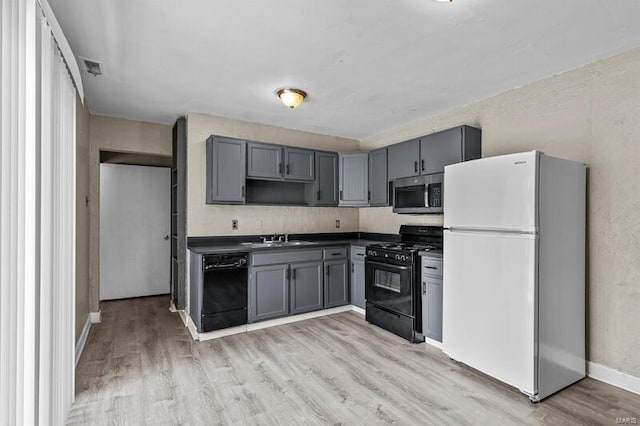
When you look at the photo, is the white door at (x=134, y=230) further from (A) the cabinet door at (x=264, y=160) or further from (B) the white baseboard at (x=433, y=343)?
(B) the white baseboard at (x=433, y=343)

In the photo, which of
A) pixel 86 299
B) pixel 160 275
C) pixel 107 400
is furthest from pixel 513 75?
pixel 160 275

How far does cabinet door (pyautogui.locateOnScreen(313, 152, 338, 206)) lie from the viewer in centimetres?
459

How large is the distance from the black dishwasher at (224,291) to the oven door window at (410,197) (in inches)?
75.6

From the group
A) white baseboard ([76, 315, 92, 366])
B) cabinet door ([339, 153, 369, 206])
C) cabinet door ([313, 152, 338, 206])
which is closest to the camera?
white baseboard ([76, 315, 92, 366])

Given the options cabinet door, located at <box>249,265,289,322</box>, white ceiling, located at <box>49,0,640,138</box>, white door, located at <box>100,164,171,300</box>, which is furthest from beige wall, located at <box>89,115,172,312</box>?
cabinet door, located at <box>249,265,289,322</box>

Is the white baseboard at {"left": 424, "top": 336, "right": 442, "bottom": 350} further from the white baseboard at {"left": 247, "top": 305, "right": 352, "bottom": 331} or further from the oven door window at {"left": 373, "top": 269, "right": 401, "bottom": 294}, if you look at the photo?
the white baseboard at {"left": 247, "top": 305, "right": 352, "bottom": 331}

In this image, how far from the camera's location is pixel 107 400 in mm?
2359

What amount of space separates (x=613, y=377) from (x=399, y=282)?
180 cm

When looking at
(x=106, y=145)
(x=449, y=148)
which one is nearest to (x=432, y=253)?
(x=449, y=148)

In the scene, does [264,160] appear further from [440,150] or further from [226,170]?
[440,150]

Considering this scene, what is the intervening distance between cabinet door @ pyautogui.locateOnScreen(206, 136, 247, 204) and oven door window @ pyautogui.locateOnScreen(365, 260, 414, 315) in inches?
70.9

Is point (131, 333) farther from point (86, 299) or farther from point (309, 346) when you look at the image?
point (309, 346)

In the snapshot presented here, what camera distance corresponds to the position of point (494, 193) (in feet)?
8.49

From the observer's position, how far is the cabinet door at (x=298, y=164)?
4.32 meters
